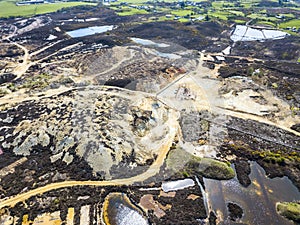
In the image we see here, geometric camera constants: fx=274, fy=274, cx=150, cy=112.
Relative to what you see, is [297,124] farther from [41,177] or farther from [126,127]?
[41,177]

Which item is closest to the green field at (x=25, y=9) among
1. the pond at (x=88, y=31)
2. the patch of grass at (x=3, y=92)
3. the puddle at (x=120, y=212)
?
the pond at (x=88, y=31)

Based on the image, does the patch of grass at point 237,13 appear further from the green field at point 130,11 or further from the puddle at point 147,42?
the puddle at point 147,42

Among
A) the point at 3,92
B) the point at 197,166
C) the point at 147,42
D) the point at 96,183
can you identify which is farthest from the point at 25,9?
the point at 197,166

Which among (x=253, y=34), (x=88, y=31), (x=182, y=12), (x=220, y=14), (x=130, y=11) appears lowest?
(x=130, y=11)

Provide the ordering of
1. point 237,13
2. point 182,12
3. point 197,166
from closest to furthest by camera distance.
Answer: point 197,166 < point 237,13 < point 182,12

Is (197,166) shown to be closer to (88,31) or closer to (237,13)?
(88,31)

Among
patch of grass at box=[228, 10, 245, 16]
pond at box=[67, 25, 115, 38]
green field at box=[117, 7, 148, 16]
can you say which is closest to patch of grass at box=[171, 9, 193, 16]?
green field at box=[117, 7, 148, 16]

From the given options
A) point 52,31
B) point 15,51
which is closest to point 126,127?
point 15,51
